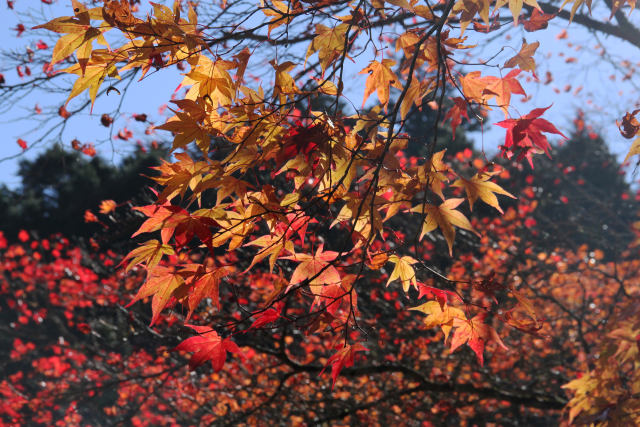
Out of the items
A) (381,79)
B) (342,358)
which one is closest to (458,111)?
(381,79)

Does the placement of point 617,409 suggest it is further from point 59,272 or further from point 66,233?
point 66,233

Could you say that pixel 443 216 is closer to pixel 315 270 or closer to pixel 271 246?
pixel 315 270

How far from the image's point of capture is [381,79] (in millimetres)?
2100

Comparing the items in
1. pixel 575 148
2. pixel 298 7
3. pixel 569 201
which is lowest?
pixel 298 7

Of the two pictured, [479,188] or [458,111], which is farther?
[458,111]

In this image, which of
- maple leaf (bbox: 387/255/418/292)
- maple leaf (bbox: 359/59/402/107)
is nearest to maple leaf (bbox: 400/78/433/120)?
maple leaf (bbox: 359/59/402/107)

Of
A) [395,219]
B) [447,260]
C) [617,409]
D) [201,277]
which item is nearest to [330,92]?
[201,277]

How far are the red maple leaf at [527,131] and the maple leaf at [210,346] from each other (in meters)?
1.30

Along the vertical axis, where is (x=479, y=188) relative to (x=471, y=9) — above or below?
below

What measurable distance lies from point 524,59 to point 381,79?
58cm

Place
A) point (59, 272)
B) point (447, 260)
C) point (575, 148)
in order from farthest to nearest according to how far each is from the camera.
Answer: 1. point (575, 148)
2. point (59, 272)
3. point (447, 260)

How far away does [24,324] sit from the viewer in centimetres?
1574

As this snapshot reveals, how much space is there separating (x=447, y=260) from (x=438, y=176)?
8.45 m

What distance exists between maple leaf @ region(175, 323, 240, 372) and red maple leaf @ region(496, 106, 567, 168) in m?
1.30
